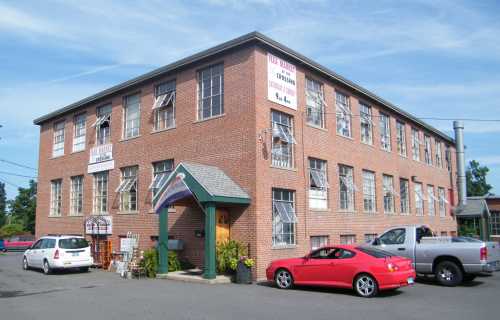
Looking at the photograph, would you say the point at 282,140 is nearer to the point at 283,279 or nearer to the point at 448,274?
the point at 283,279

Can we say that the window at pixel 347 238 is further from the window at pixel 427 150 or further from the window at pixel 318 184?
the window at pixel 427 150

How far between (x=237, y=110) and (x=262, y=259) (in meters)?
5.44

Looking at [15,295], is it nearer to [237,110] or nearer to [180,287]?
[180,287]

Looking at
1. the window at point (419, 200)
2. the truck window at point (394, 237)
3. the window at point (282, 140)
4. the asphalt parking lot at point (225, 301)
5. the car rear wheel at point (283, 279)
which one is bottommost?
the asphalt parking lot at point (225, 301)

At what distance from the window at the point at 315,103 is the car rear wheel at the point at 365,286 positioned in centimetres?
868

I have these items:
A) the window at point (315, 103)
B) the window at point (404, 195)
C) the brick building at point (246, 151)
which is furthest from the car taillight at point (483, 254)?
the window at point (404, 195)

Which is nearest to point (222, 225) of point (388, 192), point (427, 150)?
point (388, 192)

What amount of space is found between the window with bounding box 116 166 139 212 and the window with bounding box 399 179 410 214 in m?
15.1

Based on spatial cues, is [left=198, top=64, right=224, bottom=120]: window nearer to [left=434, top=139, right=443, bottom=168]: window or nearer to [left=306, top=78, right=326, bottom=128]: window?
[left=306, top=78, right=326, bottom=128]: window

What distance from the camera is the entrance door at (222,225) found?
1669 centimetres

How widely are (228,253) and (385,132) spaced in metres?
14.5

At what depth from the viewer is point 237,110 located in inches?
698

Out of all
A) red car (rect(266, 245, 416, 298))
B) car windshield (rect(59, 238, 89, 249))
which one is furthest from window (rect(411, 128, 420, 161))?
car windshield (rect(59, 238, 89, 249))

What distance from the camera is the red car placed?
1234cm
